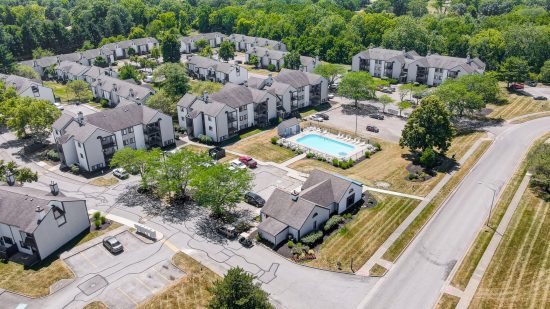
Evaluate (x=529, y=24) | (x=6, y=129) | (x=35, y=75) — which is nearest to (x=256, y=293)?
(x=6, y=129)

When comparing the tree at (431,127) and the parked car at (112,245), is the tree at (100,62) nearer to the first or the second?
the parked car at (112,245)

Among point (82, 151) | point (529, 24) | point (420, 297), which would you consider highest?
point (529, 24)

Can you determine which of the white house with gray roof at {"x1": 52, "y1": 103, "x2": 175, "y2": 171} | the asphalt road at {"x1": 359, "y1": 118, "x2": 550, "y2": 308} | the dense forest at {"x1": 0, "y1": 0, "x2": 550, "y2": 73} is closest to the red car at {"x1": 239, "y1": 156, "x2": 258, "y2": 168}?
the white house with gray roof at {"x1": 52, "y1": 103, "x2": 175, "y2": 171}

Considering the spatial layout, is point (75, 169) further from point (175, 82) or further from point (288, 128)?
point (288, 128)

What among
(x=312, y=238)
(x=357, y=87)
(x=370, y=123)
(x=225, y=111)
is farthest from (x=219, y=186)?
(x=357, y=87)

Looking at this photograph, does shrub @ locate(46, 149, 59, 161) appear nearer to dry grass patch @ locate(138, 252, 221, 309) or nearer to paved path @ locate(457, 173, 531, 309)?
dry grass patch @ locate(138, 252, 221, 309)

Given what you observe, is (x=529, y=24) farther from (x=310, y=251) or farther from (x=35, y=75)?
(x=35, y=75)
